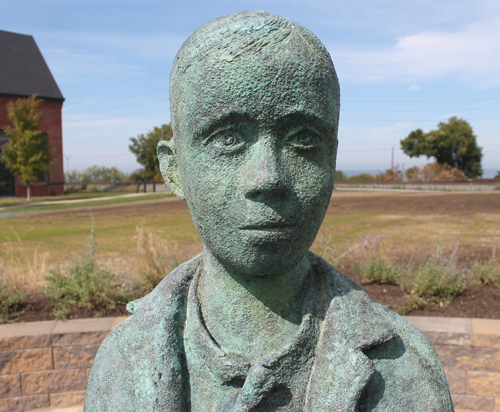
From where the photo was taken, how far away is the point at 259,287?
1527 mm

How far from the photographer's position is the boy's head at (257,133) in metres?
1.29

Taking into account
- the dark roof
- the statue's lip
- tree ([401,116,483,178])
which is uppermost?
the dark roof

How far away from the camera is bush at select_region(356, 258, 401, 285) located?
17.7 feet

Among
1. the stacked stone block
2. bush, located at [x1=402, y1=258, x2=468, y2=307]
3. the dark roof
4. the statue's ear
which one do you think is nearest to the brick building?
the dark roof

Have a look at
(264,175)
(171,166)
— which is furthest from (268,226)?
(171,166)

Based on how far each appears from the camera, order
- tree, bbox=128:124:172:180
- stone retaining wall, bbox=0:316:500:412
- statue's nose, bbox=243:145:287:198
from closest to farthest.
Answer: statue's nose, bbox=243:145:287:198 → stone retaining wall, bbox=0:316:500:412 → tree, bbox=128:124:172:180

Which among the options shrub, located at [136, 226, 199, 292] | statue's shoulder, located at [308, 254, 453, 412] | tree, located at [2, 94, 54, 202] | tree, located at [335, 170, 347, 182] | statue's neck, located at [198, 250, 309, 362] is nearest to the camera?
statue's shoulder, located at [308, 254, 453, 412]

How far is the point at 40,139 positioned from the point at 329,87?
28012 mm

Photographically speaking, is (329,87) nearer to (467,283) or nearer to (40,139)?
(467,283)

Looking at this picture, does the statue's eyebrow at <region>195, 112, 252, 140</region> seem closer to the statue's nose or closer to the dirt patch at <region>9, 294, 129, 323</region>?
the statue's nose

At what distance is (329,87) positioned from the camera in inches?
54.9

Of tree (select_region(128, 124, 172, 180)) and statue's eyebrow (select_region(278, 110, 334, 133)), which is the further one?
tree (select_region(128, 124, 172, 180))

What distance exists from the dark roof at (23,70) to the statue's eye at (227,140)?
30.2 meters

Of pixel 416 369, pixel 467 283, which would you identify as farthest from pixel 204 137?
pixel 467 283
